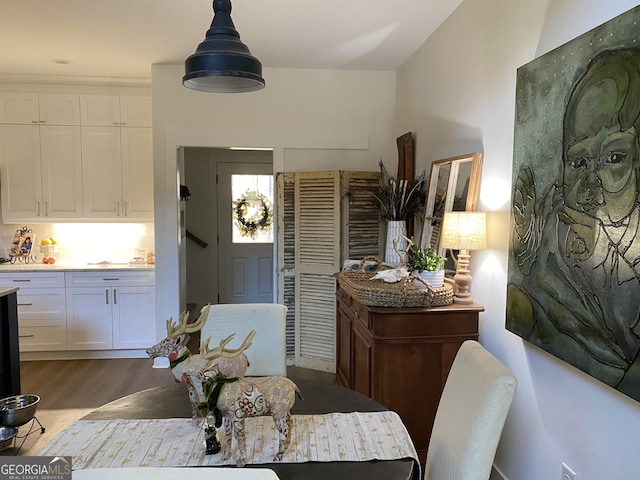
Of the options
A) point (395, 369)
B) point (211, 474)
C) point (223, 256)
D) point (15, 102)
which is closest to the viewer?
point (211, 474)

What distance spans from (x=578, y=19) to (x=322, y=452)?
5.79 ft

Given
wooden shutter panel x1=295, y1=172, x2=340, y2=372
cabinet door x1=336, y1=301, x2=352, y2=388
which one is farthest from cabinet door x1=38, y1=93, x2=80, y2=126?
cabinet door x1=336, y1=301, x2=352, y2=388

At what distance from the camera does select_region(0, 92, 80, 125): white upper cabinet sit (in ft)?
14.5

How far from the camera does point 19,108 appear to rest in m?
4.42

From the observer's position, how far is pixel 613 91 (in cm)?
150

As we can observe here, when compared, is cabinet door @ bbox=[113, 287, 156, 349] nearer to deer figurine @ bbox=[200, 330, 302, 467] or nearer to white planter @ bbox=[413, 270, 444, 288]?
white planter @ bbox=[413, 270, 444, 288]

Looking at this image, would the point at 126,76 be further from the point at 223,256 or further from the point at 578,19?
the point at 578,19

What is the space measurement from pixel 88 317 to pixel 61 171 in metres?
1.43

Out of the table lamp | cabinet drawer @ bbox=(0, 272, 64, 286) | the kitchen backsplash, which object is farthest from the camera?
the kitchen backsplash

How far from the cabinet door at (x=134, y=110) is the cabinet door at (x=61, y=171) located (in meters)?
0.46

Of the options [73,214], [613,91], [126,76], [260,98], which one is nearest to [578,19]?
[613,91]

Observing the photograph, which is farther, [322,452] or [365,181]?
[365,181]

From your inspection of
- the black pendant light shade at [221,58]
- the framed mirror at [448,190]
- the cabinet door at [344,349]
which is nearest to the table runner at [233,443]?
the black pendant light shade at [221,58]

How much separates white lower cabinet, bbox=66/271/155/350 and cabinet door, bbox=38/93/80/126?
1.47 m
